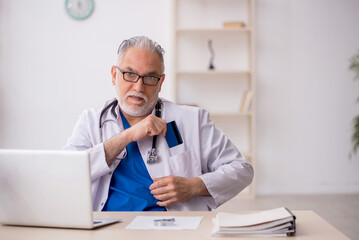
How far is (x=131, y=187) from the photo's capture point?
6.24ft

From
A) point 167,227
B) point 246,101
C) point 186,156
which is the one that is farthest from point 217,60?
point 167,227

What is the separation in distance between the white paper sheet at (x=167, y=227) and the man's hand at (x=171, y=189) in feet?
0.93

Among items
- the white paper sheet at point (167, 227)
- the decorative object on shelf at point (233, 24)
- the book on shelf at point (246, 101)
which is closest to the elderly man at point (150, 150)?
the white paper sheet at point (167, 227)

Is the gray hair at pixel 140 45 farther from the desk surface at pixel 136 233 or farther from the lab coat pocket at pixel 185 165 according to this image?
the desk surface at pixel 136 233

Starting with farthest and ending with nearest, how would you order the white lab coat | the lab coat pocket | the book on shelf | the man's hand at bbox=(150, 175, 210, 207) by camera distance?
the book on shelf < the lab coat pocket < the white lab coat < the man's hand at bbox=(150, 175, 210, 207)

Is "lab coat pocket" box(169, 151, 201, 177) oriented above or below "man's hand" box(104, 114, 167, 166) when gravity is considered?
below

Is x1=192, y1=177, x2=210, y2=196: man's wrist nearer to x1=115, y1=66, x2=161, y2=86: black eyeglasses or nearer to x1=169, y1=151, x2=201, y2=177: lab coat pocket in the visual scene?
x1=169, y1=151, x2=201, y2=177: lab coat pocket

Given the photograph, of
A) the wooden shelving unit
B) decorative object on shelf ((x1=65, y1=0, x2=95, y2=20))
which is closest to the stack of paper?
the wooden shelving unit

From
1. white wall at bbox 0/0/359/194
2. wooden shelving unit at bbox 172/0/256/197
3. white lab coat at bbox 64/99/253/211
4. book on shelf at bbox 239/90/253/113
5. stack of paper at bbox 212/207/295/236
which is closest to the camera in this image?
stack of paper at bbox 212/207/295/236

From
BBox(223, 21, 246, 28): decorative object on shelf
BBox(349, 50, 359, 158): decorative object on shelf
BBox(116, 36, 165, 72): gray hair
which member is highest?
BBox(223, 21, 246, 28): decorative object on shelf

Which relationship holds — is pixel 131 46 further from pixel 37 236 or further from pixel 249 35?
pixel 249 35

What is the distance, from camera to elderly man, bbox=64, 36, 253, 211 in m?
1.85

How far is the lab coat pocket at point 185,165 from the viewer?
6.45 ft

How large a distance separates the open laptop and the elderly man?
19.6 inches
